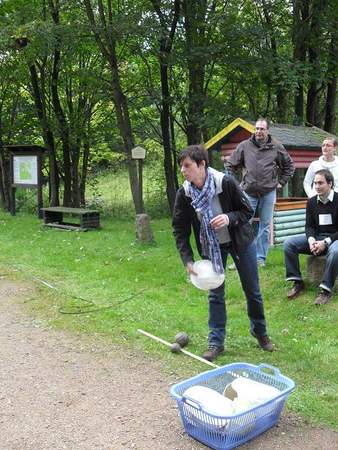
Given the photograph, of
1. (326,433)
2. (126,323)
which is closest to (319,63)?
(126,323)

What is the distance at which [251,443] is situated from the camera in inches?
125

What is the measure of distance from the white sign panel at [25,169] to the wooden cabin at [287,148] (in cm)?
651

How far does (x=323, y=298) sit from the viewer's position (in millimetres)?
5559

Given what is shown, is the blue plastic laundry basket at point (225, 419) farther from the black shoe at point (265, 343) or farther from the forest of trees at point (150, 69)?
the forest of trees at point (150, 69)

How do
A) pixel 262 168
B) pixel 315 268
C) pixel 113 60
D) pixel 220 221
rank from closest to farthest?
1. pixel 220 221
2. pixel 315 268
3. pixel 262 168
4. pixel 113 60

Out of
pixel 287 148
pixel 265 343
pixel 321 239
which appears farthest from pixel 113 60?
pixel 265 343

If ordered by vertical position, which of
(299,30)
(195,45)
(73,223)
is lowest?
(73,223)

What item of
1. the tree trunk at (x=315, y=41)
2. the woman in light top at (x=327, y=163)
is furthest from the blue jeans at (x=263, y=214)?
the tree trunk at (x=315, y=41)

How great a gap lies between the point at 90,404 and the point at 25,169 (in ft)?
39.4

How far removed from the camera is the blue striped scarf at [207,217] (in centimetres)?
400

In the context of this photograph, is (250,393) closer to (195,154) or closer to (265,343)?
(265,343)

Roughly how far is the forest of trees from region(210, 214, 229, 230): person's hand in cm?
686

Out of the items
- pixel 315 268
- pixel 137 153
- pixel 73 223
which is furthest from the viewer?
pixel 73 223

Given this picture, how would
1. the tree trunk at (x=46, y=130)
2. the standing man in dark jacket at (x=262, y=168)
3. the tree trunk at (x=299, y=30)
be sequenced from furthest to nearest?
the tree trunk at (x=46, y=130)
the tree trunk at (x=299, y=30)
the standing man in dark jacket at (x=262, y=168)
